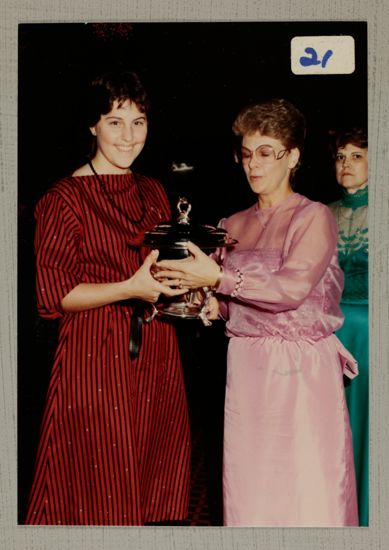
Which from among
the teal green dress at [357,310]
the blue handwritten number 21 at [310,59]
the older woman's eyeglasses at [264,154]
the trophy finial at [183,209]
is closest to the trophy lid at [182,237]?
the trophy finial at [183,209]

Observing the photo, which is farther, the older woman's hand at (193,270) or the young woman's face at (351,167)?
the young woman's face at (351,167)

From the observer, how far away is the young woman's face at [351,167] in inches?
65.5

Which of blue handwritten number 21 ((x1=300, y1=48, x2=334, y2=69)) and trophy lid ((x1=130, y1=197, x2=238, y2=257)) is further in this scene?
blue handwritten number 21 ((x1=300, y1=48, x2=334, y2=69))

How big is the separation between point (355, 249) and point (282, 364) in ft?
1.18

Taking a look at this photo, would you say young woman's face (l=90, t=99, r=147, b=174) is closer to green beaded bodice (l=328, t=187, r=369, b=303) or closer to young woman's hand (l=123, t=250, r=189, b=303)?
young woman's hand (l=123, t=250, r=189, b=303)

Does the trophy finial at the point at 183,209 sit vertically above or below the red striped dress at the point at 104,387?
above

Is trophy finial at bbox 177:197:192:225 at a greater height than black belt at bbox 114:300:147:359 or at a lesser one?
greater

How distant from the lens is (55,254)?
63.7 inches

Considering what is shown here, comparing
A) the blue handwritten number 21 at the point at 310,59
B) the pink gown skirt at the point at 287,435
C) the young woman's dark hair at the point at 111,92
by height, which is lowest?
the pink gown skirt at the point at 287,435

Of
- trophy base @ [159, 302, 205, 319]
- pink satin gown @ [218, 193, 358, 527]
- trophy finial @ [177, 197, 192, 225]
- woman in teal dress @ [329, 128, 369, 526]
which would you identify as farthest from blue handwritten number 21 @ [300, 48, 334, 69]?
trophy base @ [159, 302, 205, 319]

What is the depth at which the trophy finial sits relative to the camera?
5.21 ft

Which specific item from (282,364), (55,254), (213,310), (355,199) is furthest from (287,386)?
(55,254)

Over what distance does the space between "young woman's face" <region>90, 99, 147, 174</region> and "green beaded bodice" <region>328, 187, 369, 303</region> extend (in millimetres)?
547

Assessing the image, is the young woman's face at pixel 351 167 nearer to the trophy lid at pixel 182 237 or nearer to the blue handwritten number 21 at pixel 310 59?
the blue handwritten number 21 at pixel 310 59
